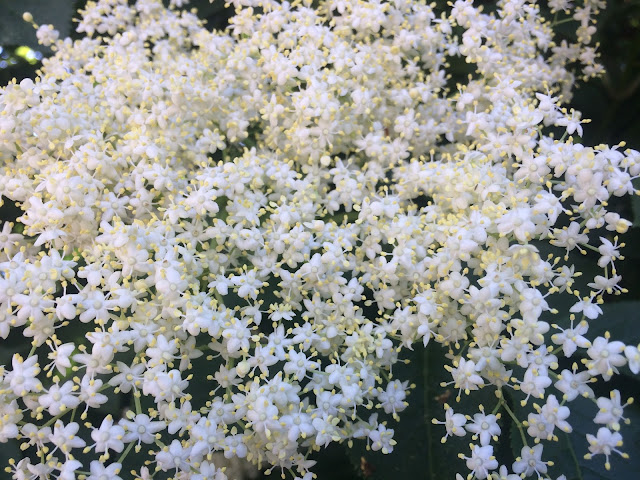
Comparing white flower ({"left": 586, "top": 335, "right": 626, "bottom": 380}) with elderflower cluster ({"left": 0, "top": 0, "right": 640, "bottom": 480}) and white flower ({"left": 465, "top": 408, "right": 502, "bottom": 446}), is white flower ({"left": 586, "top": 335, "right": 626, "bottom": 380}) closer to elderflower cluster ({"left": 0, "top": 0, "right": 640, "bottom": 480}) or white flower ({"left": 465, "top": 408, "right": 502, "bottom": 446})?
elderflower cluster ({"left": 0, "top": 0, "right": 640, "bottom": 480})

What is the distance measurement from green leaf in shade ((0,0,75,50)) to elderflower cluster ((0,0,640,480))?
0.31 metres

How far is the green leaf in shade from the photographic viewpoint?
5.44 feet

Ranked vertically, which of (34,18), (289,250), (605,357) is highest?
(34,18)

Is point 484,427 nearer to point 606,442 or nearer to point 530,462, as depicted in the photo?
point 530,462

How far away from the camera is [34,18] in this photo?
1676mm

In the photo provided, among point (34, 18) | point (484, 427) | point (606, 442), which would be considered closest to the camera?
point (606, 442)

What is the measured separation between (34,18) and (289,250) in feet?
3.69

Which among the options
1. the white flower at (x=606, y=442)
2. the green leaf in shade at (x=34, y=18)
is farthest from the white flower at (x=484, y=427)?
the green leaf in shade at (x=34, y=18)

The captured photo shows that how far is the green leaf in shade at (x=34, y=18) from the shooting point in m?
1.66

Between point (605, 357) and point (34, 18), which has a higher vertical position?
point (34, 18)

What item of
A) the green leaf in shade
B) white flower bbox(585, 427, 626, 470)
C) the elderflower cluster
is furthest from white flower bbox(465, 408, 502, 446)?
the green leaf in shade

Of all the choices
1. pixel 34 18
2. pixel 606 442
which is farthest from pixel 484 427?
pixel 34 18

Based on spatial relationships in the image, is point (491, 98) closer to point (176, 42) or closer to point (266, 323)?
point (266, 323)

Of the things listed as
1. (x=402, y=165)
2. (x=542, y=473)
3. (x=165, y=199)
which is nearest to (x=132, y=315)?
(x=165, y=199)
